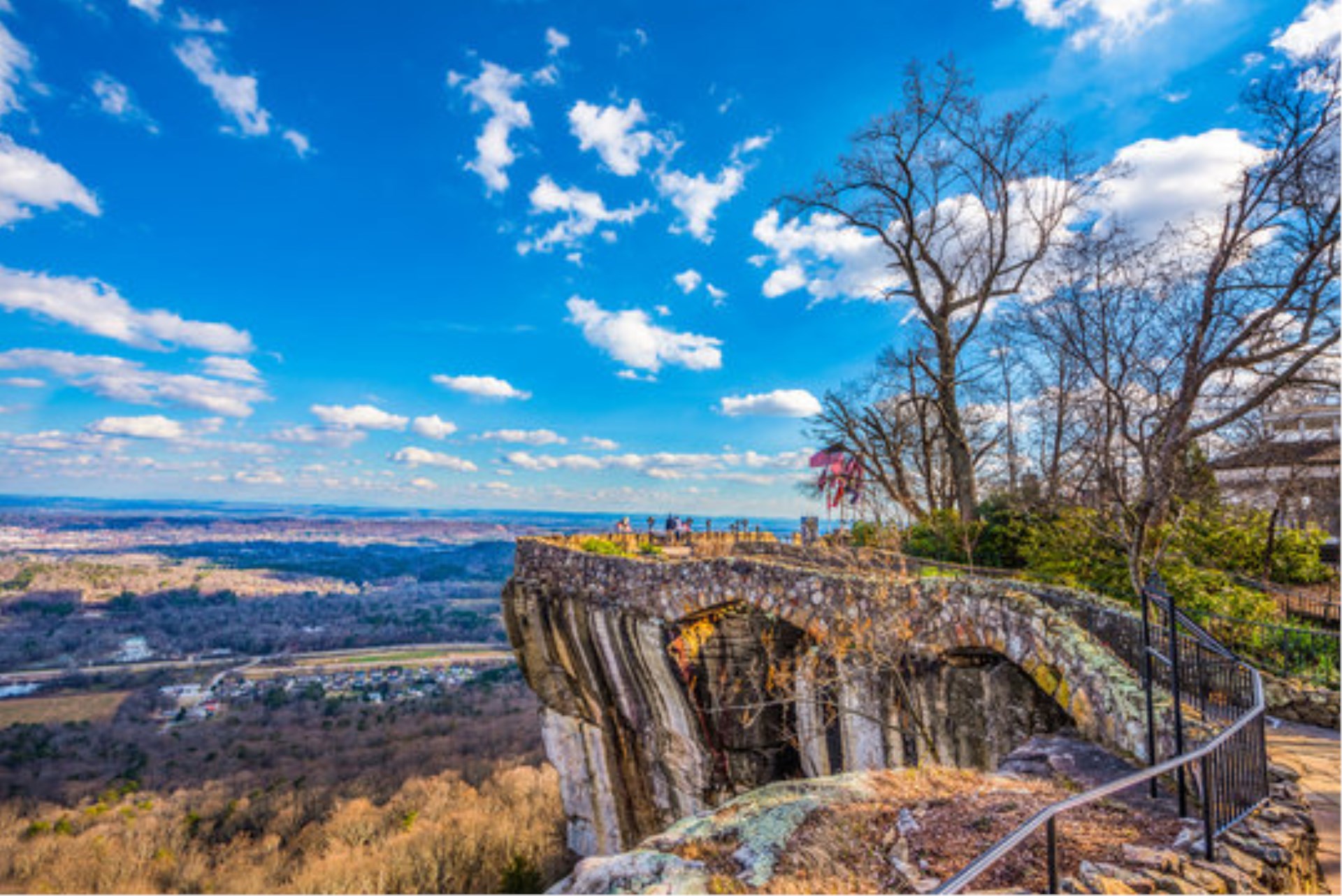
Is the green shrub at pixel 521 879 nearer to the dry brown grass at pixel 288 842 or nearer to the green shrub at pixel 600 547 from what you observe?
the dry brown grass at pixel 288 842

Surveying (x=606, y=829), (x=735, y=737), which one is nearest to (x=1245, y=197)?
(x=735, y=737)

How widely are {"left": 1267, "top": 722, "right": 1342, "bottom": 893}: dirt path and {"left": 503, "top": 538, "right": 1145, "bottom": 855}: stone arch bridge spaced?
50.2 inches

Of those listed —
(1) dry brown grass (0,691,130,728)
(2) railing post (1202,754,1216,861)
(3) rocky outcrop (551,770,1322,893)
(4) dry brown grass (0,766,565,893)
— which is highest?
(2) railing post (1202,754,1216,861)

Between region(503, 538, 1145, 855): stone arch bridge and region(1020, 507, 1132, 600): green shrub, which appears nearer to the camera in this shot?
region(503, 538, 1145, 855): stone arch bridge

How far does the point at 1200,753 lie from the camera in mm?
3471

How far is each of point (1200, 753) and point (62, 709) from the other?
74.3m

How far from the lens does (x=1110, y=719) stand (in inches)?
241

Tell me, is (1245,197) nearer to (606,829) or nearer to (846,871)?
(846,871)

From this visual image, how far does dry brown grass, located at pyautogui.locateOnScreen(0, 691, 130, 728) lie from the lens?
4782cm

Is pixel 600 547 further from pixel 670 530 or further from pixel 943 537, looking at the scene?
pixel 943 537

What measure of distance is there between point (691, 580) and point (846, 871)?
24.0ft

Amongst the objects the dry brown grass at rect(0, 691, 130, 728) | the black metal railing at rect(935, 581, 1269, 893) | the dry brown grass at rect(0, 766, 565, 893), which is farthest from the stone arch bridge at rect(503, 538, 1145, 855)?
the dry brown grass at rect(0, 691, 130, 728)

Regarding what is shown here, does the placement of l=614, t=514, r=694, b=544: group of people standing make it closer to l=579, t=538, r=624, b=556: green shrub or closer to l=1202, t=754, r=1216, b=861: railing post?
l=579, t=538, r=624, b=556: green shrub

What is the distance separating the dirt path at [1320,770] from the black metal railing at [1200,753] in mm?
533
